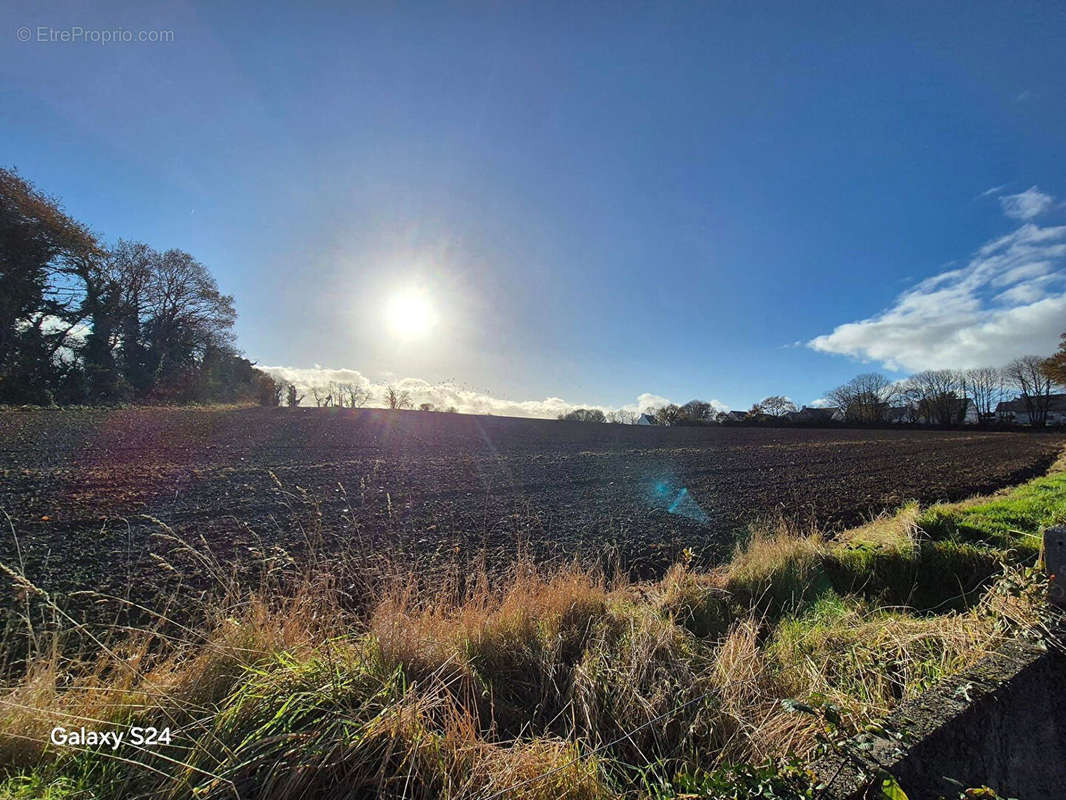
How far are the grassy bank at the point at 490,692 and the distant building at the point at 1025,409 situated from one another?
84.8 m

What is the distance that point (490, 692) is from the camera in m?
2.12

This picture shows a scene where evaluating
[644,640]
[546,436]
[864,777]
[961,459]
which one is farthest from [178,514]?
[961,459]

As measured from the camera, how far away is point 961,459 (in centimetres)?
1638

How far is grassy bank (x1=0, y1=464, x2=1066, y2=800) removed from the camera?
136cm

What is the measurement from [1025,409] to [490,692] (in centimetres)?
9759

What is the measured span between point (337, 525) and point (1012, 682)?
7021 mm

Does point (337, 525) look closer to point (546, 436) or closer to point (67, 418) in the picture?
point (67, 418)

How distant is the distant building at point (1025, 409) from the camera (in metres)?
59.1

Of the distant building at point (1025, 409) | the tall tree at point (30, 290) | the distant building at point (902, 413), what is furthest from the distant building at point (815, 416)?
the tall tree at point (30, 290)

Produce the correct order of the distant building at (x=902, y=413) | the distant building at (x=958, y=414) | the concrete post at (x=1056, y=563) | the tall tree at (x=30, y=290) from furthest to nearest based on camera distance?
the distant building at (x=902, y=413), the distant building at (x=958, y=414), the tall tree at (x=30, y=290), the concrete post at (x=1056, y=563)

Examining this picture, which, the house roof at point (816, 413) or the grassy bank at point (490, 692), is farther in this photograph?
the house roof at point (816, 413)

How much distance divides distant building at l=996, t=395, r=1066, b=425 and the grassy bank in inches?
3338

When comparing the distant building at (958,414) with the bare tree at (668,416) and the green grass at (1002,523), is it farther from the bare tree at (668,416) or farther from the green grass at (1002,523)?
the green grass at (1002,523)

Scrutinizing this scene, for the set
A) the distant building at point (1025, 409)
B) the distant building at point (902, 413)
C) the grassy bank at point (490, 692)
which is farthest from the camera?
the distant building at point (902, 413)
